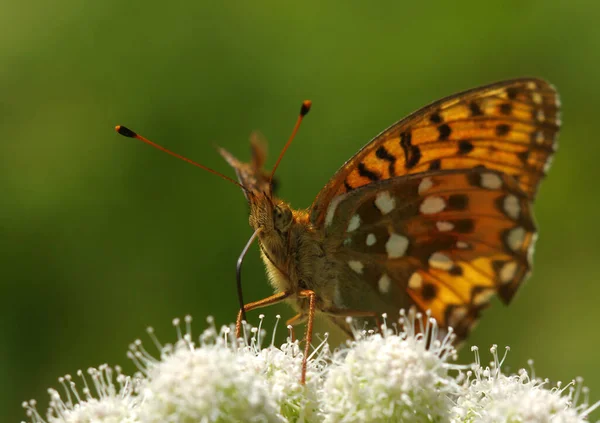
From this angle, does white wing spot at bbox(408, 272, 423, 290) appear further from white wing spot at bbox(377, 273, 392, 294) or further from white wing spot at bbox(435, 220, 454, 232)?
white wing spot at bbox(435, 220, 454, 232)

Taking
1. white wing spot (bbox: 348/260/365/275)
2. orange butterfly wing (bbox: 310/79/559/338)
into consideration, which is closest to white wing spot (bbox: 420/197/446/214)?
orange butterfly wing (bbox: 310/79/559/338)

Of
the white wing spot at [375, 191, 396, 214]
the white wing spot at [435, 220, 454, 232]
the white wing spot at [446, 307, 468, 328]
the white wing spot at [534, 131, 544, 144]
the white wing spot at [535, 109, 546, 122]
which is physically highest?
the white wing spot at [535, 109, 546, 122]

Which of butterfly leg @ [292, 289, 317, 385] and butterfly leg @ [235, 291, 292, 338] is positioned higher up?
butterfly leg @ [235, 291, 292, 338]

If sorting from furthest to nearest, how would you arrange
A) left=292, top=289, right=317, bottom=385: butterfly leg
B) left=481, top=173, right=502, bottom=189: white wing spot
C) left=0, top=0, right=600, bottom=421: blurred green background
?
left=0, top=0, right=600, bottom=421: blurred green background, left=481, top=173, right=502, bottom=189: white wing spot, left=292, top=289, right=317, bottom=385: butterfly leg

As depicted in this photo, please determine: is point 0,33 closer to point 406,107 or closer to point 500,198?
point 406,107

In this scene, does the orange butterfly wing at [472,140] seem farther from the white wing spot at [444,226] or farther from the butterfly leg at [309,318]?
the butterfly leg at [309,318]

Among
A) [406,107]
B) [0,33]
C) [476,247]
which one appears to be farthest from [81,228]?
[476,247]
